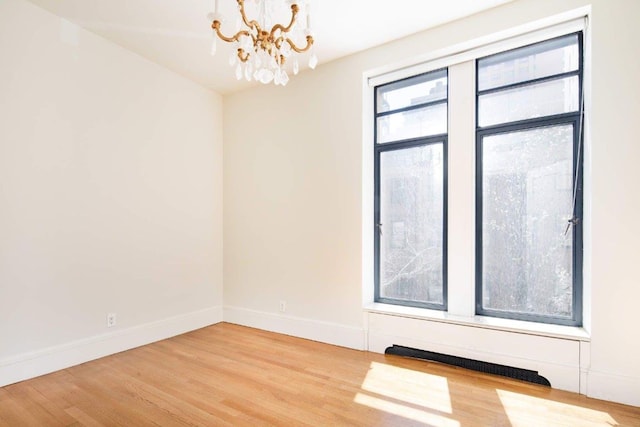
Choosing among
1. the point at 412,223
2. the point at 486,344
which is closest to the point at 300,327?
the point at 412,223

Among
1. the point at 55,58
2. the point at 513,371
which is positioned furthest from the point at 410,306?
the point at 55,58

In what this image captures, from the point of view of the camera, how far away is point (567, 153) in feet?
8.81

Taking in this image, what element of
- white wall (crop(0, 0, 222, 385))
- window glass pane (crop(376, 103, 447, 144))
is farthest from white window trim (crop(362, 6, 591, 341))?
white wall (crop(0, 0, 222, 385))

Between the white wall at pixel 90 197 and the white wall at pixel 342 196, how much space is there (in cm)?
60

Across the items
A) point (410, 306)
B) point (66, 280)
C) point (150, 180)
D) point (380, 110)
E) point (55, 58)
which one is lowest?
point (410, 306)

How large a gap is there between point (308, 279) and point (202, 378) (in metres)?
1.45

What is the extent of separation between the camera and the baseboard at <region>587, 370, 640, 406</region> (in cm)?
227

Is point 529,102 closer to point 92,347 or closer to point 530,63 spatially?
point 530,63

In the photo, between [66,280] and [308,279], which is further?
[308,279]

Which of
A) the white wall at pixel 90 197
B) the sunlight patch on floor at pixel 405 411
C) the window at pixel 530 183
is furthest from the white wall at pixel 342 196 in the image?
the sunlight patch on floor at pixel 405 411

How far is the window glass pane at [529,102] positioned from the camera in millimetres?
2686

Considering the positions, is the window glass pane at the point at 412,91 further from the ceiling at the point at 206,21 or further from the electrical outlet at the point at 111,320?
the electrical outlet at the point at 111,320

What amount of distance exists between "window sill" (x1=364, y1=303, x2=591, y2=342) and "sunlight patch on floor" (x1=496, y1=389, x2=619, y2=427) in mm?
467

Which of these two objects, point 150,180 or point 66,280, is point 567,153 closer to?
point 150,180
